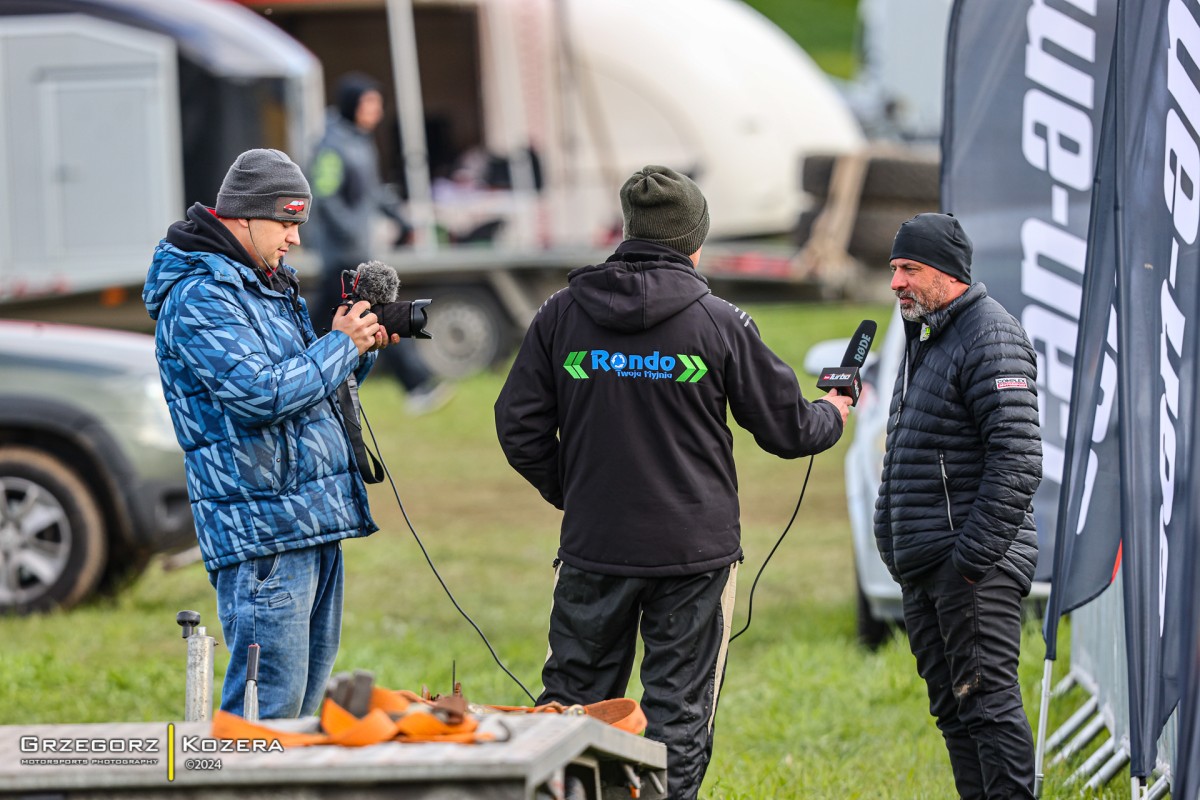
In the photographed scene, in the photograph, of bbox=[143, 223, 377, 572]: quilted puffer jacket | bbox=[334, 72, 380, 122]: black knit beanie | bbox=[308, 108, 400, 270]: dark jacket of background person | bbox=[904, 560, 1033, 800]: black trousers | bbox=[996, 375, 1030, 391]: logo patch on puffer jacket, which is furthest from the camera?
bbox=[308, 108, 400, 270]: dark jacket of background person

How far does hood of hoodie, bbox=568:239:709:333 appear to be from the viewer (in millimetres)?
4199

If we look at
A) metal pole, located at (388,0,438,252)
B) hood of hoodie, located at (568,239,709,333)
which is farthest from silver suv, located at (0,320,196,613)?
metal pole, located at (388,0,438,252)

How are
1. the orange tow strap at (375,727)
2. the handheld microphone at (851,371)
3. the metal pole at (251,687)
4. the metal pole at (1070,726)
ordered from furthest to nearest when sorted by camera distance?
the metal pole at (1070,726) → the handheld microphone at (851,371) → the metal pole at (251,687) → the orange tow strap at (375,727)

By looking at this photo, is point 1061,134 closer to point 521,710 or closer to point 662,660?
point 662,660

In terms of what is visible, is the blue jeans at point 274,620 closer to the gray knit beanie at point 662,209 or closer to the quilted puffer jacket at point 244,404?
the quilted puffer jacket at point 244,404

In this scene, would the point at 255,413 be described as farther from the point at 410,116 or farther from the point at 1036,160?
the point at 410,116

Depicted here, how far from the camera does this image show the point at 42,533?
7.55m

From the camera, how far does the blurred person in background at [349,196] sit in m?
Answer: 12.1

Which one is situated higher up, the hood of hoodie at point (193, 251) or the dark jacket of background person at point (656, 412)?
the hood of hoodie at point (193, 251)

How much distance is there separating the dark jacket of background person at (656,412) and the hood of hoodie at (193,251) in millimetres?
799

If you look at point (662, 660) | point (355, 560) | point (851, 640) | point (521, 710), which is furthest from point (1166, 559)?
point (355, 560)

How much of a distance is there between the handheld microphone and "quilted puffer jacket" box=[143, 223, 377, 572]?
1314 millimetres

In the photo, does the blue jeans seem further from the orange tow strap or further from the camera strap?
the orange tow strap

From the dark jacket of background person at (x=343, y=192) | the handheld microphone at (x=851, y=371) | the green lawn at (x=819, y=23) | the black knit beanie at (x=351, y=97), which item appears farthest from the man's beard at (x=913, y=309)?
the green lawn at (x=819, y=23)
